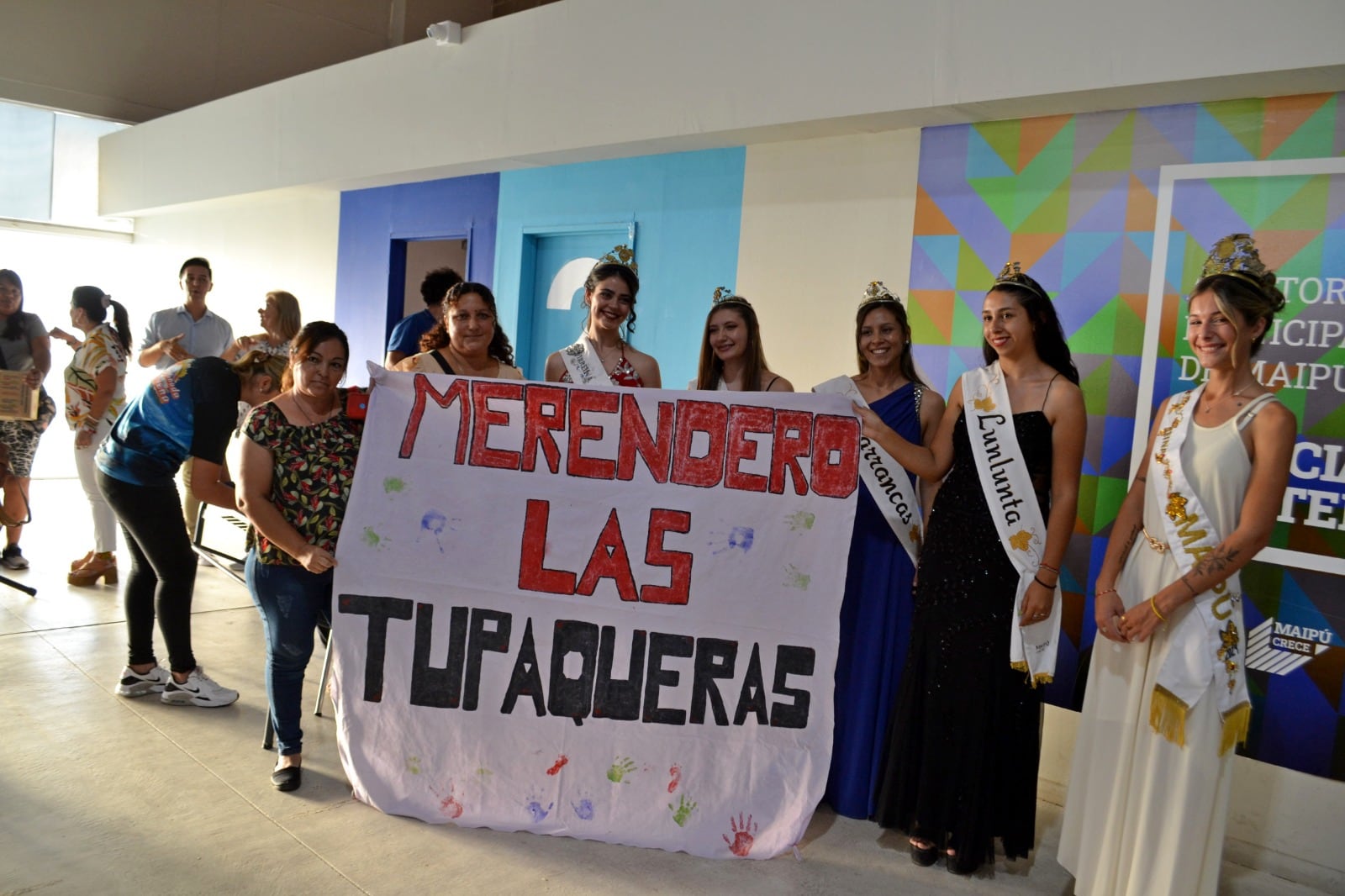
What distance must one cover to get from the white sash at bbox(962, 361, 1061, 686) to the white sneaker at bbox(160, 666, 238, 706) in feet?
8.49

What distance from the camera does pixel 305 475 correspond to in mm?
2748

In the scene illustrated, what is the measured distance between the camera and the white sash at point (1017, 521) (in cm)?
255

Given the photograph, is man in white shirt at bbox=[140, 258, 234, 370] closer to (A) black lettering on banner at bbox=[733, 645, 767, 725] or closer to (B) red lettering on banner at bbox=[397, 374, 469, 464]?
(B) red lettering on banner at bbox=[397, 374, 469, 464]

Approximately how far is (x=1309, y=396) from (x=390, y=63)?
16.8ft

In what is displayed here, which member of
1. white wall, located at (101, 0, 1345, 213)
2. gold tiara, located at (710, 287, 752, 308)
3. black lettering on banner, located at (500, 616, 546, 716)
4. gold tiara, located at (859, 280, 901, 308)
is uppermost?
white wall, located at (101, 0, 1345, 213)

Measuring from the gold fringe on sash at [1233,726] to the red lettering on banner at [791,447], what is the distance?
42.0 inches

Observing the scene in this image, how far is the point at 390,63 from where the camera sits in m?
6.01

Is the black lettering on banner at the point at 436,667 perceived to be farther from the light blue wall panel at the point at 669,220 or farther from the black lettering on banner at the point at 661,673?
the light blue wall panel at the point at 669,220

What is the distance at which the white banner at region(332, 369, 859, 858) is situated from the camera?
2.67m

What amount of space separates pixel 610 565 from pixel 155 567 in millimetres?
1698

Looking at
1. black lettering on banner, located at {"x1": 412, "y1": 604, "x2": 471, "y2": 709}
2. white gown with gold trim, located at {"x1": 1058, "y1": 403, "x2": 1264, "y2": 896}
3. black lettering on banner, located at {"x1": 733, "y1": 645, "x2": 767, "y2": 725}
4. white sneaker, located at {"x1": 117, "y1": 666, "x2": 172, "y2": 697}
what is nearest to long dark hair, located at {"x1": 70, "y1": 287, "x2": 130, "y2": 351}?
white sneaker, located at {"x1": 117, "y1": 666, "x2": 172, "y2": 697}

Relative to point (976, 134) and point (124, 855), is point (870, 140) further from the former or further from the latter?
point (124, 855)

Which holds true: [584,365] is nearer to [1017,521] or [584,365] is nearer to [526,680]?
[526,680]

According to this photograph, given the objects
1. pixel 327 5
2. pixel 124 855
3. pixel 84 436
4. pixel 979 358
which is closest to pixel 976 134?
pixel 979 358
